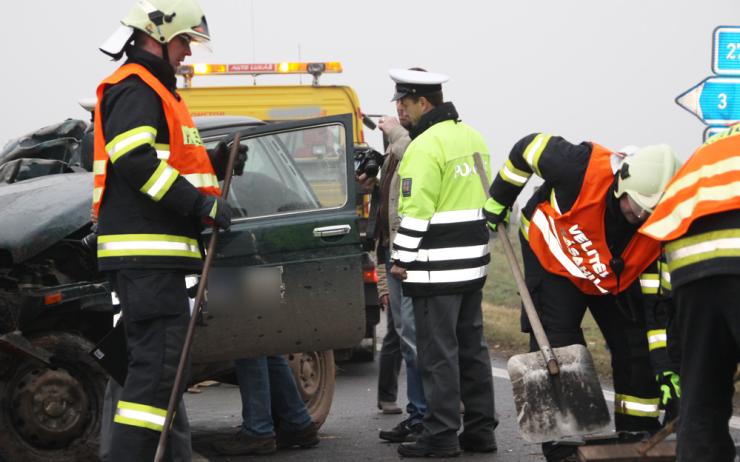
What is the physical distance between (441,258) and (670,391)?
1517 mm

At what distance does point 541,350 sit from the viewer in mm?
5590

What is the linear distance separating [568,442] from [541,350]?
43 cm

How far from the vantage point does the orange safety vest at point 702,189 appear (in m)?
3.90

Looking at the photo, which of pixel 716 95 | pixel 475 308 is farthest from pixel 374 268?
pixel 716 95

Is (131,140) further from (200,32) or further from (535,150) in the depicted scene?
(535,150)

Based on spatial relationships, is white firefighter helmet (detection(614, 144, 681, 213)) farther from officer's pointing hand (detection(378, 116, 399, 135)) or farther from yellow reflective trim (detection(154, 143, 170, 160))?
officer's pointing hand (detection(378, 116, 399, 135))

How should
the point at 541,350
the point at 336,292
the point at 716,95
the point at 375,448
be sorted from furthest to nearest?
the point at 716,95 < the point at 375,448 < the point at 336,292 < the point at 541,350

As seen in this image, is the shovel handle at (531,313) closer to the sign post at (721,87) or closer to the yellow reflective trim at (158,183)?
the yellow reflective trim at (158,183)

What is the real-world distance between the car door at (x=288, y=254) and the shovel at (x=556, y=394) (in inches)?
42.6

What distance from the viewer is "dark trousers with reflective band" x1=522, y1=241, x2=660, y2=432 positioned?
5.66 metres

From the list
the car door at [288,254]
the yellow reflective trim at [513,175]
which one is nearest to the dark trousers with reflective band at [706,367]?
the yellow reflective trim at [513,175]

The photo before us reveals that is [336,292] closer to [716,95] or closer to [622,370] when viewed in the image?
[622,370]

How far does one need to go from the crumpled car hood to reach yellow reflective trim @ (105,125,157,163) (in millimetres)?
1328

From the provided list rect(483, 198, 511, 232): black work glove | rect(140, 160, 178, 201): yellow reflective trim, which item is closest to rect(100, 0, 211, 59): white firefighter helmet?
rect(140, 160, 178, 201): yellow reflective trim
